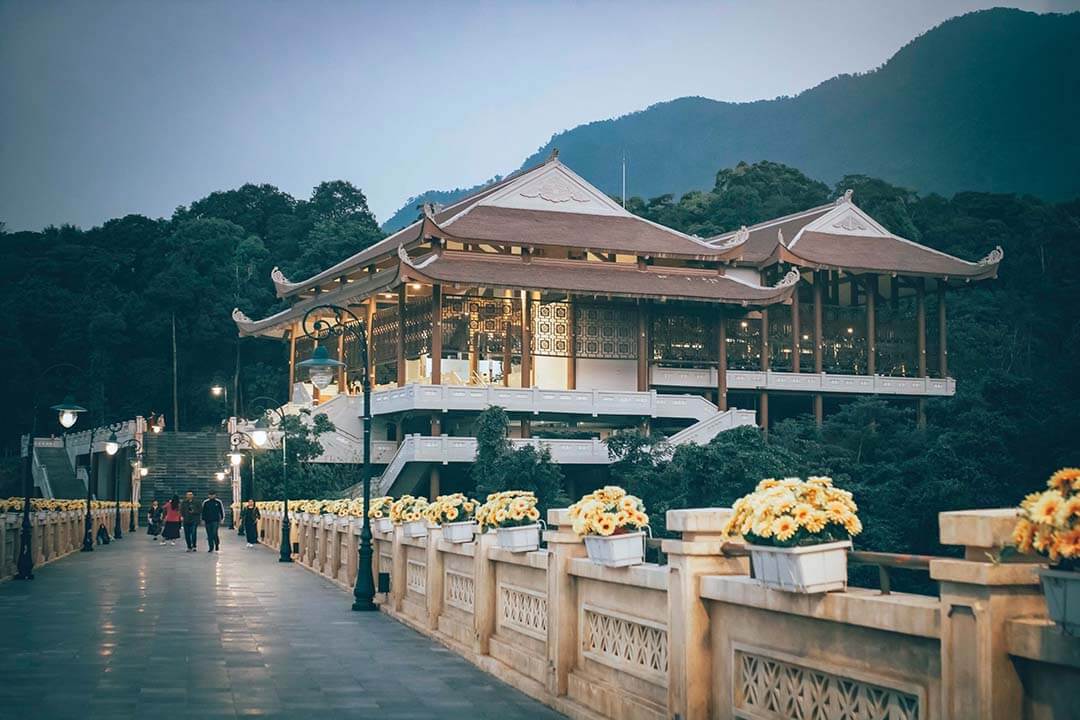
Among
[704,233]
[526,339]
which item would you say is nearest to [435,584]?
[526,339]

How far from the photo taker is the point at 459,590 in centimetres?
1559

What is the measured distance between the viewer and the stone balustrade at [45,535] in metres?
26.6

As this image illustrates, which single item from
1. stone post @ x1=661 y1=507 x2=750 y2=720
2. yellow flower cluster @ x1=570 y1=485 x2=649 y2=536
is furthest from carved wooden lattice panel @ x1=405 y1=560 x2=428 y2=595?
stone post @ x1=661 y1=507 x2=750 y2=720

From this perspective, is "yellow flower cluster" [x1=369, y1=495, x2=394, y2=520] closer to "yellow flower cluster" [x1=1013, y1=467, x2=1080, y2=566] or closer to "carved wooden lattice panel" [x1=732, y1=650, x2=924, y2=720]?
"carved wooden lattice panel" [x1=732, y1=650, x2=924, y2=720]

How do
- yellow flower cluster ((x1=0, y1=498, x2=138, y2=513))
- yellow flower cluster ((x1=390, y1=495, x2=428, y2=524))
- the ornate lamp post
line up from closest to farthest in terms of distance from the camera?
1. yellow flower cluster ((x1=390, y1=495, x2=428, y2=524))
2. yellow flower cluster ((x1=0, y1=498, x2=138, y2=513))
3. the ornate lamp post

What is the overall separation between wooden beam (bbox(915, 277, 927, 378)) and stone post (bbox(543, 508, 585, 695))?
61.9 metres

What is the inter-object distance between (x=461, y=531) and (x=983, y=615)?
10030mm

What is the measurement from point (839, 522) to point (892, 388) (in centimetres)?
6274

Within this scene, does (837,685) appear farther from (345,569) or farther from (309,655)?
(345,569)

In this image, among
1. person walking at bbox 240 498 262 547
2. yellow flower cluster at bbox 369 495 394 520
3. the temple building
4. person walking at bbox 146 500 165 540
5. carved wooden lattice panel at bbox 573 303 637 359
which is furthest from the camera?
carved wooden lattice panel at bbox 573 303 637 359

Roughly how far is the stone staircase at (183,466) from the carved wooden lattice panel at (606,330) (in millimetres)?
20847

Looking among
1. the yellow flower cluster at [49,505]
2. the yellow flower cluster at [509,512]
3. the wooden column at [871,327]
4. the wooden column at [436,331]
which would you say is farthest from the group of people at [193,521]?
the wooden column at [871,327]

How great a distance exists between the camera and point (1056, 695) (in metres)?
5.59

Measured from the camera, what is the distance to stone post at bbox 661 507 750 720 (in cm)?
845
